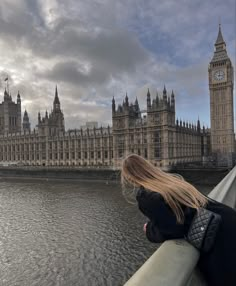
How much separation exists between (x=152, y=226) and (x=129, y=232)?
14.3 metres

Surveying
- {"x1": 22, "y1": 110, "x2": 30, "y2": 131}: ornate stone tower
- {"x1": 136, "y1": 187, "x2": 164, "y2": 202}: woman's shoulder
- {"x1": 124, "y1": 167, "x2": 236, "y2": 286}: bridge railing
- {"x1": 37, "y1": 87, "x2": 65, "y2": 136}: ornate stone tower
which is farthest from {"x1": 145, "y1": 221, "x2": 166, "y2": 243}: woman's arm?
{"x1": 22, "y1": 110, "x2": 30, "y2": 131}: ornate stone tower

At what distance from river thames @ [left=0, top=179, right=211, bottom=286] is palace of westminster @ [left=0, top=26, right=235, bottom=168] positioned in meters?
25.9

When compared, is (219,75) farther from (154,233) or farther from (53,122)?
(154,233)

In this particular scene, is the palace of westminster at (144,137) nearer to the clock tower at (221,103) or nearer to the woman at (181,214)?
the clock tower at (221,103)

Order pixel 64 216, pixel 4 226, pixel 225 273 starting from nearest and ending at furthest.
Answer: pixel 225 273, pixel 4 226, pixel 64 216

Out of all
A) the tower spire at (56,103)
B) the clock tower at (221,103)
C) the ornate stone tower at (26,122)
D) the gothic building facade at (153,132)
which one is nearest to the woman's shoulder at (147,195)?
the gothic building facade at (153,132)

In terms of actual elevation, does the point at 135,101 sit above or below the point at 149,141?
above

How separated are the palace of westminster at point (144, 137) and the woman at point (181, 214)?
42.1 meters

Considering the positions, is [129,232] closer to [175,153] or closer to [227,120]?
[175,153]

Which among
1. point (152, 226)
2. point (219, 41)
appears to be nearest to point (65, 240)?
point (152, 226)

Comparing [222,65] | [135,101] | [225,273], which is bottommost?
[225,273]

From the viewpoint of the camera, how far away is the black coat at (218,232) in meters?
1.89

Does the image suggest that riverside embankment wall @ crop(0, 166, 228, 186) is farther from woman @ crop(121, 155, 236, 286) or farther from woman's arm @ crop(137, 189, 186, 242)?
woman's arm @ crop(137, 189, 186, 242)

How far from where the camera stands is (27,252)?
44.3 feet
